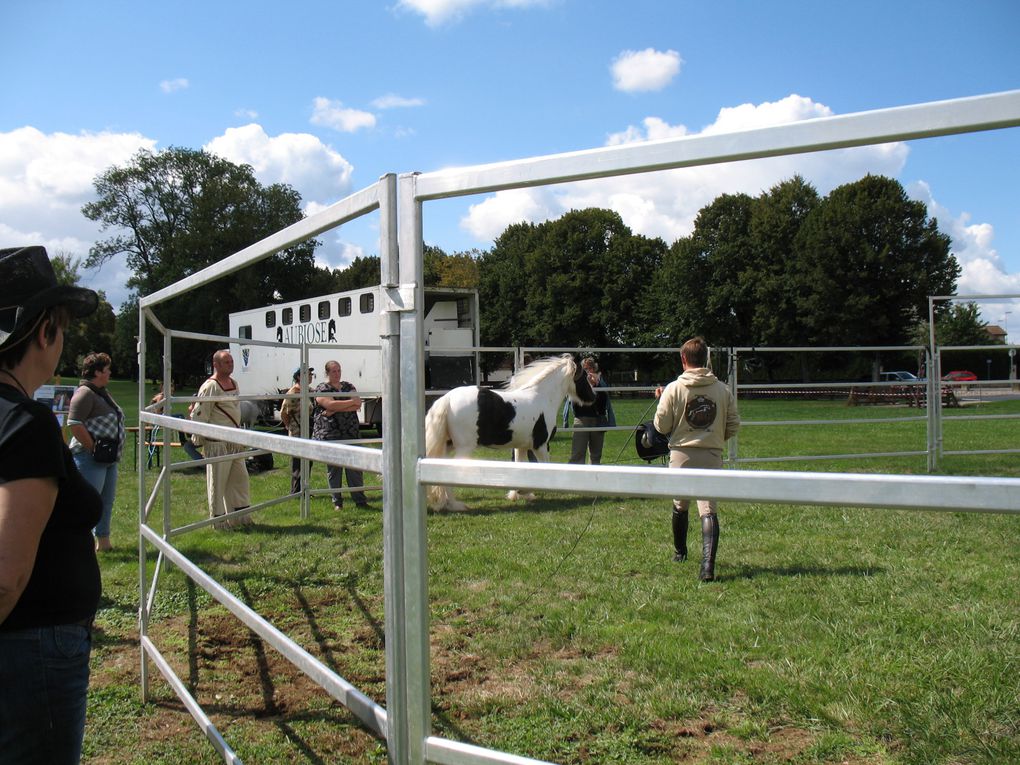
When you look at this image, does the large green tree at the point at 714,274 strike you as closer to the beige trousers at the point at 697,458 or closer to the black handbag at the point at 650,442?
the black handbag at the point at 650,442

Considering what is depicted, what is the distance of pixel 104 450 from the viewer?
6012 mm

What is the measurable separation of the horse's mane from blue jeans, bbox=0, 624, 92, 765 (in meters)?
6.81

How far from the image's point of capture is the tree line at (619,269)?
37.4 m

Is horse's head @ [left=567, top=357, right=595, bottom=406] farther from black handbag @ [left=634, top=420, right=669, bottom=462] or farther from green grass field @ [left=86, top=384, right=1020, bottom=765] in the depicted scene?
black handbag @ [left=634, top=420, right=669, bottom=462]

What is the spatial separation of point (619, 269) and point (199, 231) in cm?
2527

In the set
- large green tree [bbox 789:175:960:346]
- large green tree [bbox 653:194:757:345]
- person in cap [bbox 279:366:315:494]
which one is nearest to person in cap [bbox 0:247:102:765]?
person in cap [bbox 279:366:315:494]

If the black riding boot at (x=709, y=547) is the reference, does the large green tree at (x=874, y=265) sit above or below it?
above

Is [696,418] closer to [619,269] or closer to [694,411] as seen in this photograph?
[694,411]

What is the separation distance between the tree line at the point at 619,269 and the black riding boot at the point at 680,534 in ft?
91.7

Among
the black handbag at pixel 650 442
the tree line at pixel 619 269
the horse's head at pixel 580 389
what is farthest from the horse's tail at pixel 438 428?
the tree line at pixel 619 269

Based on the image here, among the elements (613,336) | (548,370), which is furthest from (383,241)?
(613,336)

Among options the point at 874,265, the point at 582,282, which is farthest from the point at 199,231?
the point at 874,265

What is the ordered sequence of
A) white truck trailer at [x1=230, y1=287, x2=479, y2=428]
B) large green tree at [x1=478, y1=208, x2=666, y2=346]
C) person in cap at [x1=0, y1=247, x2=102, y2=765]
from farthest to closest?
1. large green tree at [x1=478, y1=208, x2=666, y2=346]
2. white truck trailer at [x1=230, y1=287, x2=479, y2=428]
3. person in cap at [x1=0, y1=247, x2=102, y2=765]

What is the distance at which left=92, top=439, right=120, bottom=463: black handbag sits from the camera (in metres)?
6.00
